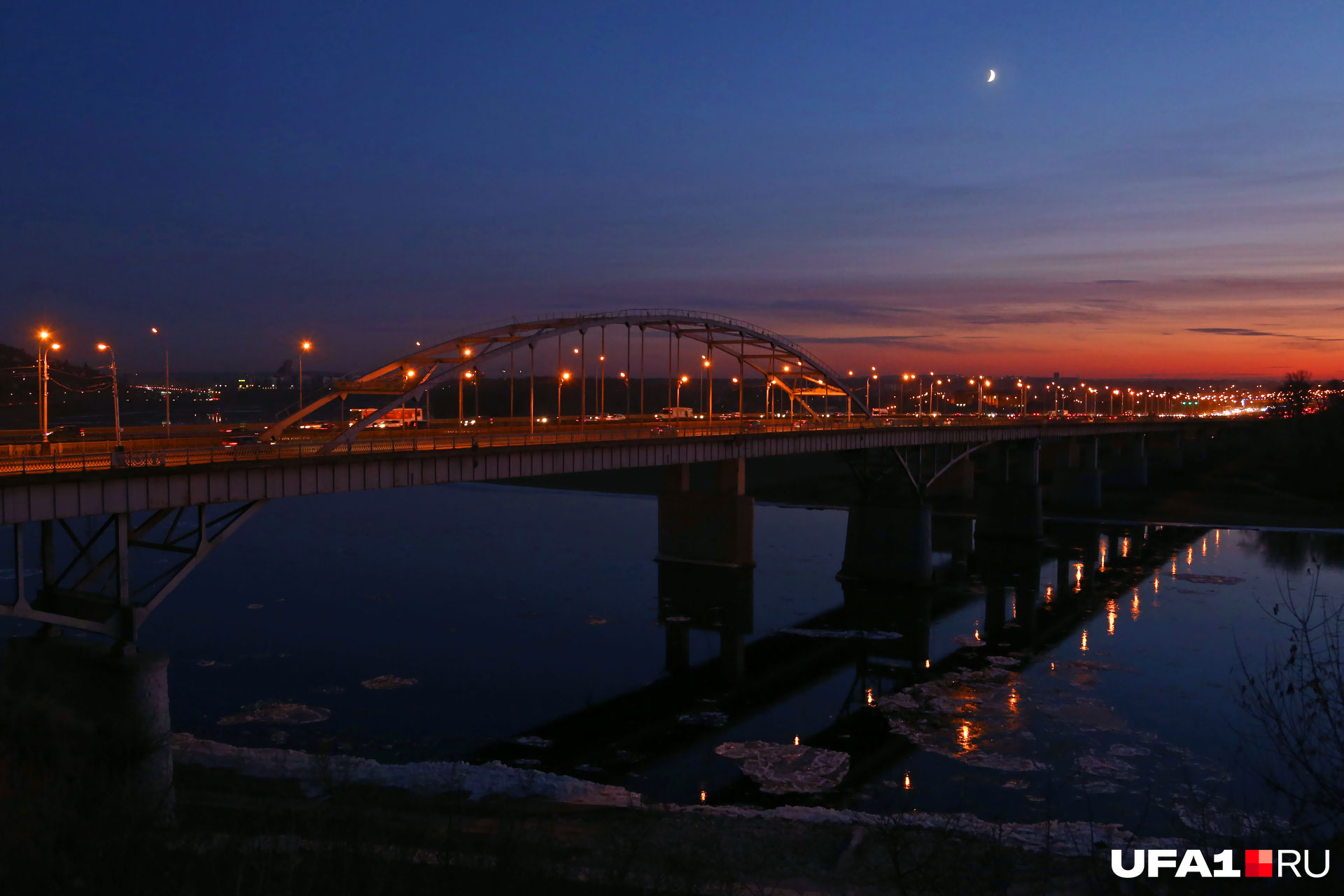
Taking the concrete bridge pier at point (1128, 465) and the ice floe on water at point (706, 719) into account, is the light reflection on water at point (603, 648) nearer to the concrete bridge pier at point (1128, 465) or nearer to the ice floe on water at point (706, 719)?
the ice floe on water at point (706, 719)

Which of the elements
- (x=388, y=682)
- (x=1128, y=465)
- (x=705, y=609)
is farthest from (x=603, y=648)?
(x=1128, y=465)

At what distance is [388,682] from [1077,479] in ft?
218

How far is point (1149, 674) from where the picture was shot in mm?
29297

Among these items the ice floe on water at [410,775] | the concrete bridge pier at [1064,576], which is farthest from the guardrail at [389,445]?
the concrete bridge pier at [1064,576]

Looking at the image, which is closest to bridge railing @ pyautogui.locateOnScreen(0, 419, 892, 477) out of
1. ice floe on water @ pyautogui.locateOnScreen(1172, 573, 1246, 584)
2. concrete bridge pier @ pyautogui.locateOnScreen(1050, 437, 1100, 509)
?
ice floe on water @ pyautogui.locateOnScreen(1172, 573, 1246, 584)

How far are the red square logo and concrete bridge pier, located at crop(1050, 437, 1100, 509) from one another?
70555 millimetres

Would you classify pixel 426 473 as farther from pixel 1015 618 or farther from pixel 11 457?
pixel 1015 618

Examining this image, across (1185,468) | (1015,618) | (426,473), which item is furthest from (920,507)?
(1185,468)

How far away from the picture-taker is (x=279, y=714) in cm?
2383

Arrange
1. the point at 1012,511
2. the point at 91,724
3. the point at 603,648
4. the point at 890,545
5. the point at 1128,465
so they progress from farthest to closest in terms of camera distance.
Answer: the point at 1128,465 < the point at 1012,511 < the point at 890,545 < the point at 603,648 < the point at 91,724

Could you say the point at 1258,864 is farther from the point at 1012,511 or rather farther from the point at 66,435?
the point at 1012,511

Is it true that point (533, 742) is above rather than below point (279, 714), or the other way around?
below

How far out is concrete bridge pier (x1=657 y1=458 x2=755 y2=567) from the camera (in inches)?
1876

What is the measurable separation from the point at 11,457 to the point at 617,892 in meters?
16.0
